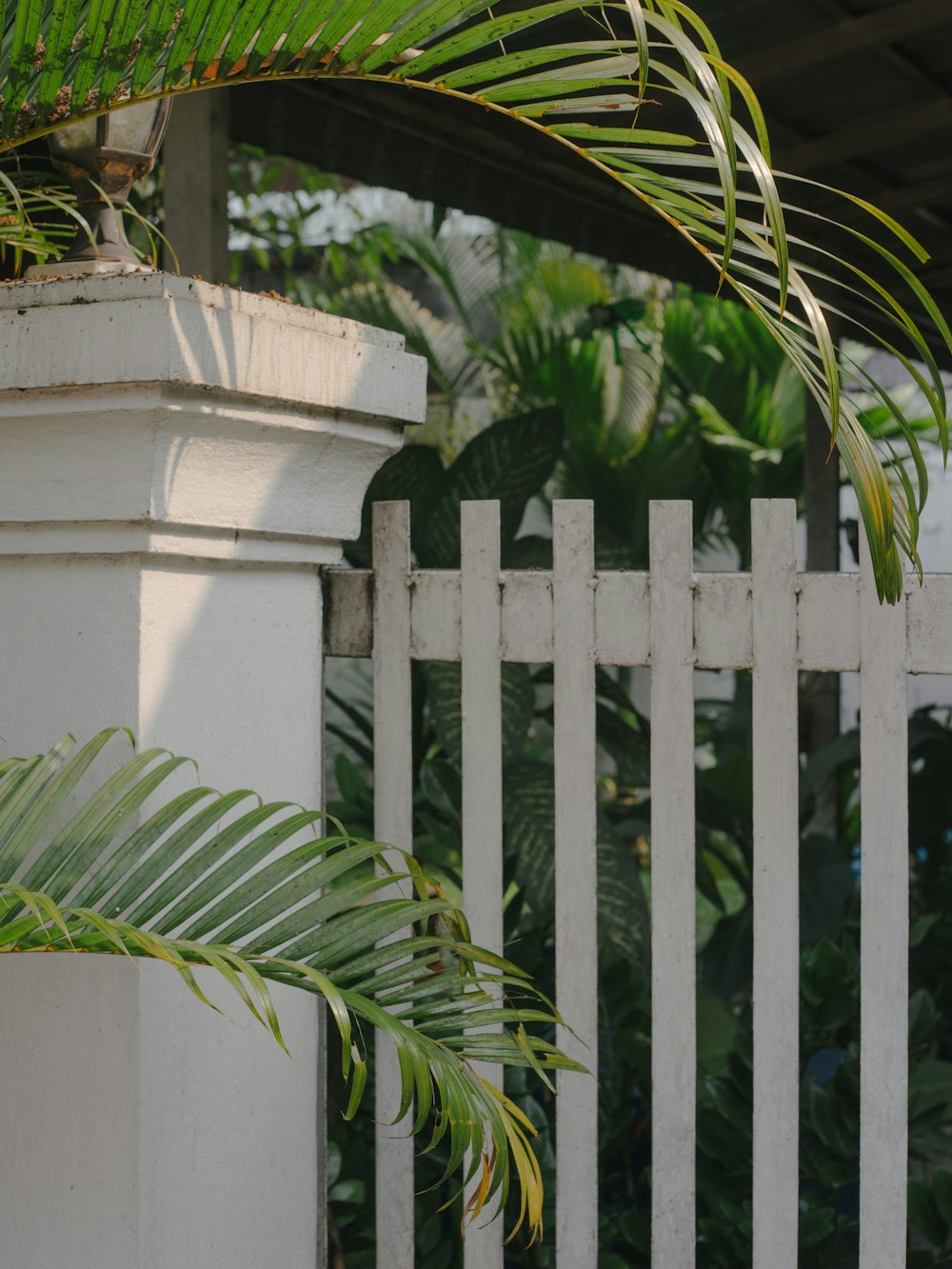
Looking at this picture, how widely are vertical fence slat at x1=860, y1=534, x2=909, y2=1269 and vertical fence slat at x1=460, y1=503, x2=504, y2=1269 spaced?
0.42 meters

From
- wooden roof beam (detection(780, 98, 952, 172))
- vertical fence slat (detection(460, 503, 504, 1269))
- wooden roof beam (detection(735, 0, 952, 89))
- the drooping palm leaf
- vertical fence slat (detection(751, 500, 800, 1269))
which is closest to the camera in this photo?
the drooping palm leaf

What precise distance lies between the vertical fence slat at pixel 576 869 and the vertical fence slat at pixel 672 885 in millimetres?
77

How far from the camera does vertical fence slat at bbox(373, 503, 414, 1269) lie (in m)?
1.57

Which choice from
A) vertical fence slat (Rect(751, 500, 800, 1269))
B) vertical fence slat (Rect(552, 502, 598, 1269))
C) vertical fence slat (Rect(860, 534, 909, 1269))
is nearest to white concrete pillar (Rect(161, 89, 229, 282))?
vertical fence slat (Rect(552, 502, 598, 1269))

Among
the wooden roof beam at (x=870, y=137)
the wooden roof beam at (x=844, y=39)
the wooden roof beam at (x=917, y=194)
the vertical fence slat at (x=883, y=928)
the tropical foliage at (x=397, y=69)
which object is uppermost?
the wooden roof beam at (x=917, y=194)

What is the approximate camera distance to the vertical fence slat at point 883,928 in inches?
51.7

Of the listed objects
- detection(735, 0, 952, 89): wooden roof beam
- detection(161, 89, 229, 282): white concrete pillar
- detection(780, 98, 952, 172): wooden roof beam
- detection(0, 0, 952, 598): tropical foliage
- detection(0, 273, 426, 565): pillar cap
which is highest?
detection(780, 98, 952, 172): wooden roof beam

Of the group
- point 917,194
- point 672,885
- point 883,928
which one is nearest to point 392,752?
point 672,885

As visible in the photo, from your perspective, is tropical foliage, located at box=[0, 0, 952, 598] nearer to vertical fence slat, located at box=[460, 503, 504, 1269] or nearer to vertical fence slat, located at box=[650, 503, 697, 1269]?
vertical fence slat, located at box=[650, 503, 697, 1269]

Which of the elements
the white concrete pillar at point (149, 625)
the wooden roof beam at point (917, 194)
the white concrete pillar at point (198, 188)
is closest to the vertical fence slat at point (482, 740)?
the white concrete pillar at point (149, 625)

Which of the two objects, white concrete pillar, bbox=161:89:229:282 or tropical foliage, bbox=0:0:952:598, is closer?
tropical foliage, bbox=0:0:952:598

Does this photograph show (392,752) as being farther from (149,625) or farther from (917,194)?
(917,194)

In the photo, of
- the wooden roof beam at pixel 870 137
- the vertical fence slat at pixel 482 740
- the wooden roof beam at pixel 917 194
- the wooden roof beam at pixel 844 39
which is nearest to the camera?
the vertical fence slat at pixel 482 740

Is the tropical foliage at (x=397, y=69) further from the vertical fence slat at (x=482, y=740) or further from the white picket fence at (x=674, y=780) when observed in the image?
the vertical fence slat at (x=482, y=740)
